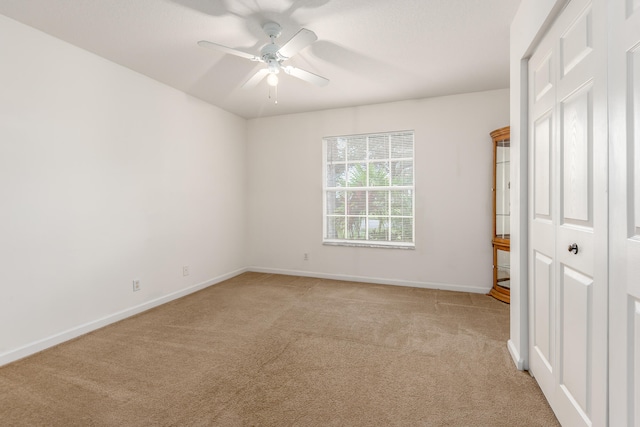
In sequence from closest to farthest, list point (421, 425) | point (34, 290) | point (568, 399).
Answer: point (568, 399), point (421, 425), point (34, 290)

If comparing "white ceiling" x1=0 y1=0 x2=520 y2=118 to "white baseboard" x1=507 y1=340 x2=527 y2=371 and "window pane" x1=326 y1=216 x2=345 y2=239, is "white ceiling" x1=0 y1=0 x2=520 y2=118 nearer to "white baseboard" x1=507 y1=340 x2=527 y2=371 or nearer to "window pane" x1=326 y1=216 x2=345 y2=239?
"window pane" x1=326 y1=216 x2=345 y2=239

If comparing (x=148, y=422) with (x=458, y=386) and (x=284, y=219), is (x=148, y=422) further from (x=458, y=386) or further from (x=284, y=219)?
(x=284, y=219)

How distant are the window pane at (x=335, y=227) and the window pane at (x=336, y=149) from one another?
3.00 ft

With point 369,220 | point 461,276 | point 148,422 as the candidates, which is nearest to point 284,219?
point 369,220

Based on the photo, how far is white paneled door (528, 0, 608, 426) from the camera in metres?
1.18

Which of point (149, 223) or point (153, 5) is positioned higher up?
point (153, 5)

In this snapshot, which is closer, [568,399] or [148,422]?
[568,399]

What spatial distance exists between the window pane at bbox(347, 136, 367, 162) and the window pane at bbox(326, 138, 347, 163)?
94mm

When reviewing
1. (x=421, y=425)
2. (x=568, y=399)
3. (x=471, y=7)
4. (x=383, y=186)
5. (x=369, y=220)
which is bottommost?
(x=421, y=425)

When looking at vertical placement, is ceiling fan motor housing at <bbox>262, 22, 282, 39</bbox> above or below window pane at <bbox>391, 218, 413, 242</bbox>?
above

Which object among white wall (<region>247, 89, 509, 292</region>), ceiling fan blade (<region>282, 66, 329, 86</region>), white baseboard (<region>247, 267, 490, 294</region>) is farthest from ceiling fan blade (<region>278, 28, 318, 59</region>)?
white baseboard (<region>247, 267, 490, 294</region>)

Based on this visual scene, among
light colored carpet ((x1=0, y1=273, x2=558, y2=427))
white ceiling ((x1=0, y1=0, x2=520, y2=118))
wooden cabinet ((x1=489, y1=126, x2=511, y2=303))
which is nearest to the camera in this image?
light colored carpet ((x1=0, y1=273, x2=558, y2=427))

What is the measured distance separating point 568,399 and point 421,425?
2.36 feet

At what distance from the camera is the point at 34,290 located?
2365mm
